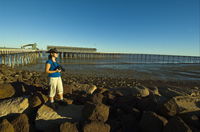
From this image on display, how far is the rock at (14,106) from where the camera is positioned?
335 cm

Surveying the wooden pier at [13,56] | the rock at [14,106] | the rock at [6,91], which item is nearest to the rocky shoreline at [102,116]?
the rock at [14,106]

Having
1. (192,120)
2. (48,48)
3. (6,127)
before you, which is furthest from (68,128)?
(48,48)

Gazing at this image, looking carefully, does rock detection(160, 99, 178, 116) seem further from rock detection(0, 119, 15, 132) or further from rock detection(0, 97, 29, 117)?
rock detection(0, 97, 29, 117)

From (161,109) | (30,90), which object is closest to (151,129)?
(161,109)

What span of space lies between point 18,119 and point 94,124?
1.76 m

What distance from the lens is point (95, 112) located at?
2.81m

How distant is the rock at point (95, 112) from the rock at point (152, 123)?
35.5 inches

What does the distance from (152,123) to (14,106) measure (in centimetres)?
→ 376

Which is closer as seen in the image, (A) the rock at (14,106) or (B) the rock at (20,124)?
(B) the rock at (20,124)

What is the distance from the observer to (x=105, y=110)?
2.95m

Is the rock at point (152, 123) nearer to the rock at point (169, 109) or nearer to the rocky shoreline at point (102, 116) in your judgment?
the rocky shoreline at point (102, 116)

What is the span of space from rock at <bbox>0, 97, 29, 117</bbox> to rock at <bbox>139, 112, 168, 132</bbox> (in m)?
3.32

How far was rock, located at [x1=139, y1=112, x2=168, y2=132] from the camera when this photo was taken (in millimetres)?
2582

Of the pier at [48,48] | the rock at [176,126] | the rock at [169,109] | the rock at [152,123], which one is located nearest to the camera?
the rock at [176,126]
